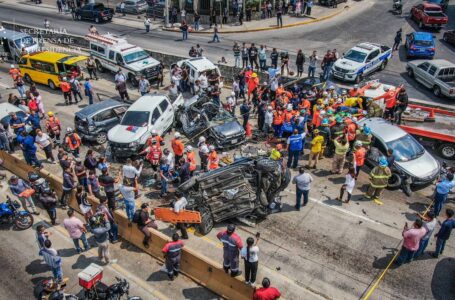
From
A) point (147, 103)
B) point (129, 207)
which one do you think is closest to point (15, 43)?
point (147, 103)

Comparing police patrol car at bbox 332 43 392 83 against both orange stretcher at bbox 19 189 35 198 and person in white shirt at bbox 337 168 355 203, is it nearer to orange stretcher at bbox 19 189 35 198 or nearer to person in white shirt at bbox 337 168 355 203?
person in white shirt at bbox 337 168 355 203

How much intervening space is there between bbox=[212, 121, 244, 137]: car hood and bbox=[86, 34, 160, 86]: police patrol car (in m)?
9.36

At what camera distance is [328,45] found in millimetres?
32312

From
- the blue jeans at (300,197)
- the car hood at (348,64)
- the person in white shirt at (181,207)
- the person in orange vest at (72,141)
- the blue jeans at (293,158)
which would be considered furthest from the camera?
the car hood at (348,64)

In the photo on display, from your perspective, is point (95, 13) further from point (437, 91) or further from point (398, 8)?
point (437, 91)

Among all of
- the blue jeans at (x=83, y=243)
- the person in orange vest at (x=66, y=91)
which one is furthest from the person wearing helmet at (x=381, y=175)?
the person in orange vest at (x=66, y=91)

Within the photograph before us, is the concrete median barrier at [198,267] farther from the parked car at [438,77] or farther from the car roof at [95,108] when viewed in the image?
the parked car at [438,77]

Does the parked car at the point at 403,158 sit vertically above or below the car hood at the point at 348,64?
below

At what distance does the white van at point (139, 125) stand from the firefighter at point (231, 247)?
813 centimetres

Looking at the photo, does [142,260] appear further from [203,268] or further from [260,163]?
[260,163]

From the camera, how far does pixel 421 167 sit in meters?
15.2

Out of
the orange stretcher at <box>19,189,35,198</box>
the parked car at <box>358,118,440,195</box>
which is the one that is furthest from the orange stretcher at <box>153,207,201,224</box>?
the parked car at <box>358,118,440,195</box>

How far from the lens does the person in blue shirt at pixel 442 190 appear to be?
43.4 ft

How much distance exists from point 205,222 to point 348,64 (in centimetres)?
1634
